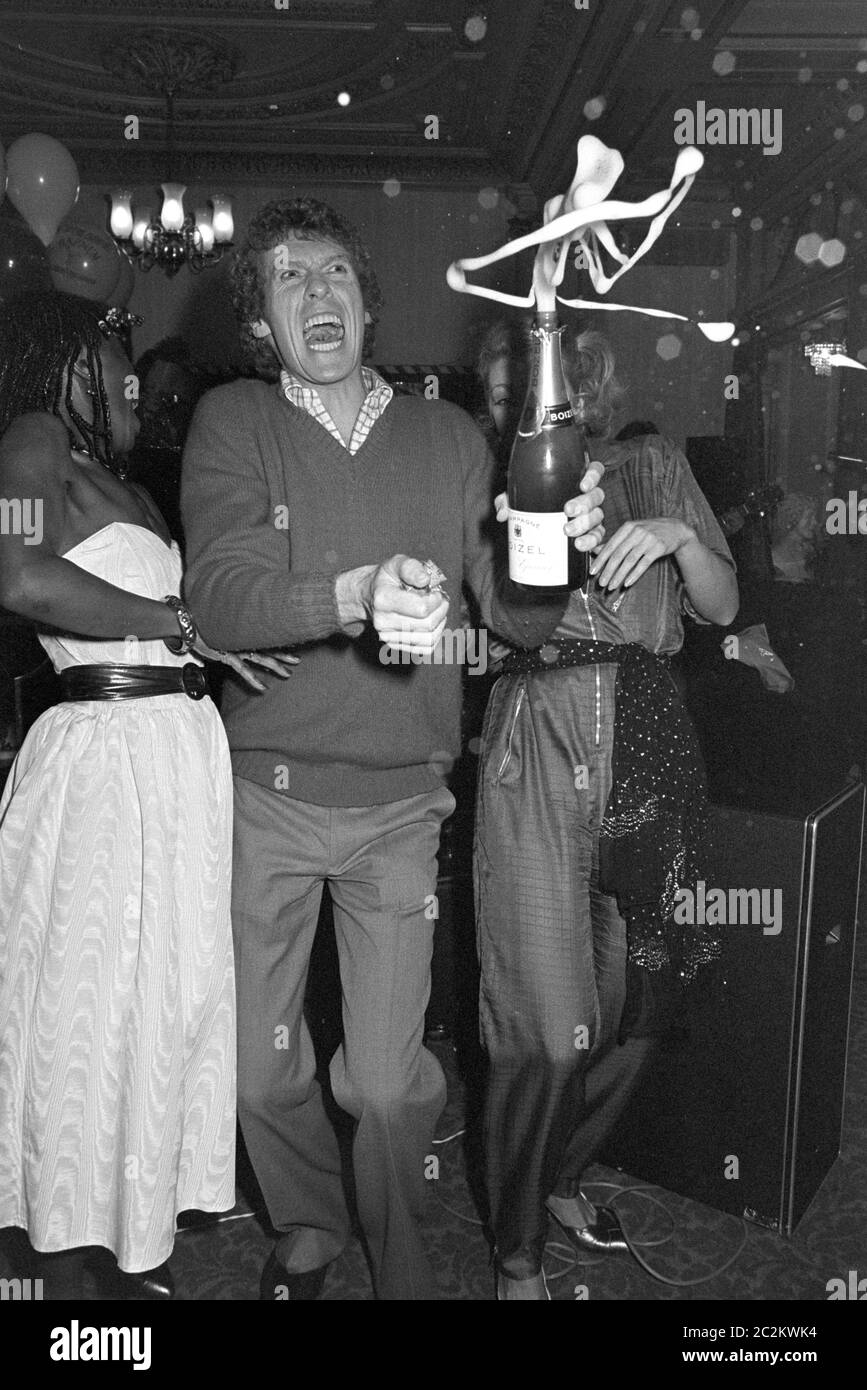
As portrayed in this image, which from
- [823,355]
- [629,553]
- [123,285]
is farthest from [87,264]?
[823,355]

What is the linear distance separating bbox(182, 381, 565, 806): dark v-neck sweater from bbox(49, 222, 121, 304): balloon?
2.16 metres

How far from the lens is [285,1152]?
5.52 feet

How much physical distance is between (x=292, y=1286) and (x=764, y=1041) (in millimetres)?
908

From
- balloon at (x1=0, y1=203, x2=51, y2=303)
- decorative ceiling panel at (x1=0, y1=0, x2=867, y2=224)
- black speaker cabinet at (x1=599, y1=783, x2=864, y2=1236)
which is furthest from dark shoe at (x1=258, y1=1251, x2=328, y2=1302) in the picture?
decorative ceiling panel at (x1=0, y1=0, x2=867, y2=224)

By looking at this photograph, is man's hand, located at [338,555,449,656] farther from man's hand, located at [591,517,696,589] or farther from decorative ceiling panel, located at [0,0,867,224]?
decorative ceiling panel, located at [0,0,867,224]

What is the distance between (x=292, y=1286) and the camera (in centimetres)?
177

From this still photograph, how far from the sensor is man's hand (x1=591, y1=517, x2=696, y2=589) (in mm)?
1595

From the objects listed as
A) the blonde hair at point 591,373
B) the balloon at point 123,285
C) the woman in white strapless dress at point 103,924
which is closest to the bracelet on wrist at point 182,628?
the woman in white strapless dress at point 103,924

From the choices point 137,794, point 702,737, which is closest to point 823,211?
point 702,737

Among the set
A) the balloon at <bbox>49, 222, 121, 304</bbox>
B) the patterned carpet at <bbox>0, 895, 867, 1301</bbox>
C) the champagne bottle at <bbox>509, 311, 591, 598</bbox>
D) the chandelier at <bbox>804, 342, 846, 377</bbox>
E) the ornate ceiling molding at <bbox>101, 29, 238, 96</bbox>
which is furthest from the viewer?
Result: the chandelier at <bbox>804, 342, 846, 377</bbox>

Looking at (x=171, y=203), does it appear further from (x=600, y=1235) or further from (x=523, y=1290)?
(x=523, y=1290)

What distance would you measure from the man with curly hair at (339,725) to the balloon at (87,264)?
2052mm
